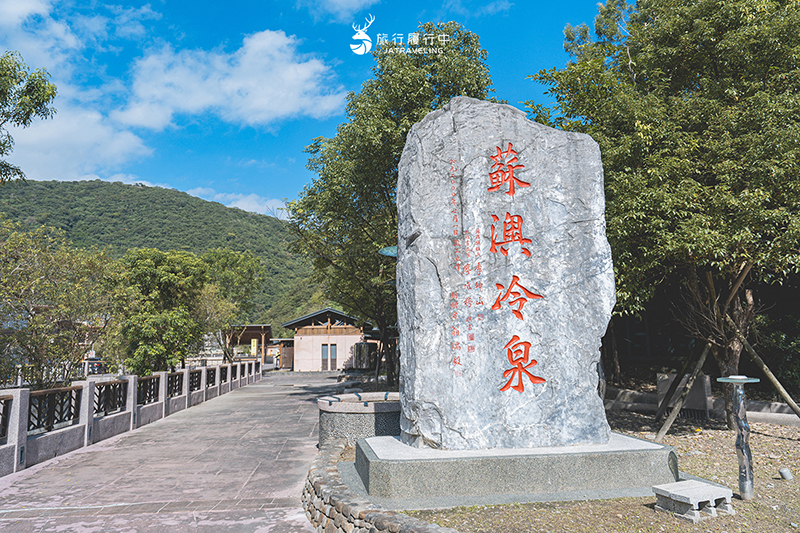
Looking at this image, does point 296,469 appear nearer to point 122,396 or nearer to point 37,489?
point 37,489

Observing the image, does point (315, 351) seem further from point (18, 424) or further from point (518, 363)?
point (518, 363)

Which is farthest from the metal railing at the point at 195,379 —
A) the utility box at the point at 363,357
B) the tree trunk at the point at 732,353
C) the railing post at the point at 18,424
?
the tree trunk at the point at 732,353

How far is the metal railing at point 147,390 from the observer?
10620 millimetres

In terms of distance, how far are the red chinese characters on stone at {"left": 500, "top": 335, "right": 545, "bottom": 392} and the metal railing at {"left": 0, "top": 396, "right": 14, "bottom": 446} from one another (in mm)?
6494

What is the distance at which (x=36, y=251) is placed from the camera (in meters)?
10.0

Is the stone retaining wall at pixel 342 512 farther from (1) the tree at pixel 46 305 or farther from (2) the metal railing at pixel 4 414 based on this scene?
(1) the tree at pixel 46 305

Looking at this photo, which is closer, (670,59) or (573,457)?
(573,457)

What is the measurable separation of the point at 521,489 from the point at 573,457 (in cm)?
59

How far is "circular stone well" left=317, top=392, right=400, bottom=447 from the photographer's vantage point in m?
6.96

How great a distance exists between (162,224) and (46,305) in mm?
49777

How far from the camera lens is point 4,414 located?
6.39m

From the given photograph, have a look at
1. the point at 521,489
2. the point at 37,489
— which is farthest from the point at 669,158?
the point at 37,489

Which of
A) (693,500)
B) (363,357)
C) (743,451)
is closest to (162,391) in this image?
(693,500)

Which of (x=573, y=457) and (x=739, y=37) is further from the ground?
(x=739, y=37)
